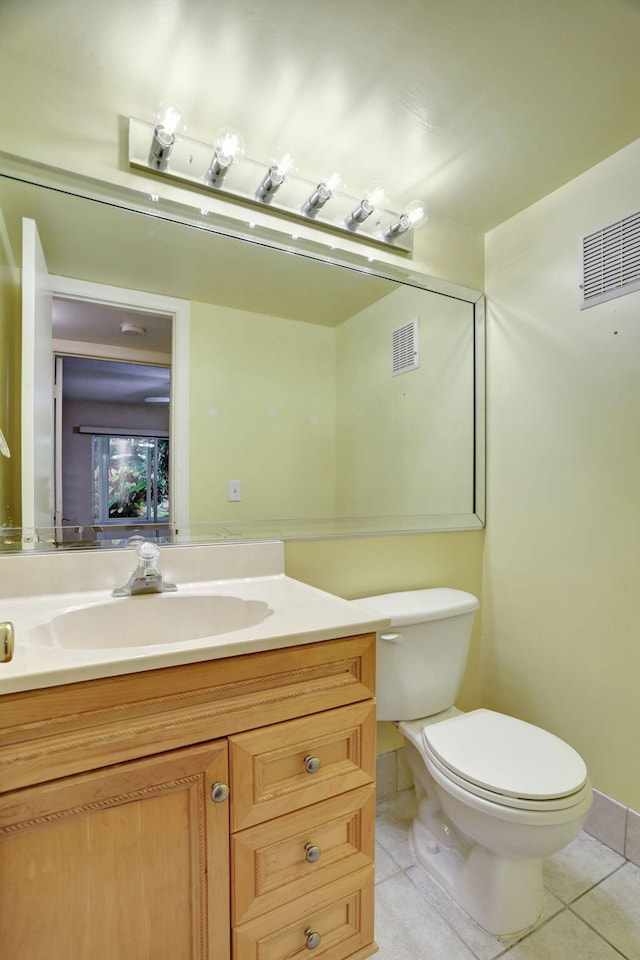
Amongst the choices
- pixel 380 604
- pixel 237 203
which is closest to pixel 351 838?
pixel 380 604

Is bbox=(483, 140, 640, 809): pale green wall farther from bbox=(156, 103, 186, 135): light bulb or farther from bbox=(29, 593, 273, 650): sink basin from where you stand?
bbox=(156, 103, 186, 135): light bulb

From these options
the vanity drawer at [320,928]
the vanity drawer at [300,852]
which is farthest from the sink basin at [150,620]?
the vanity drawer at [320,928]

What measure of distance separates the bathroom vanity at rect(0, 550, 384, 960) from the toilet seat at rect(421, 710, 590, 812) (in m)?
0.29

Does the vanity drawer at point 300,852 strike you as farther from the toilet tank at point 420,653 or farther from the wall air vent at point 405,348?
the wall air vent at point 405,348

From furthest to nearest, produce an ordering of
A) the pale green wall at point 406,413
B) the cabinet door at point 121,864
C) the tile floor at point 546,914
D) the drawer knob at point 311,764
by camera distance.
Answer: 1. the pale green wall at point 406,413
2. the tile floor at point 546,914
3. the drawer knob at point 311,764
4. the cabinet door at point 121,864

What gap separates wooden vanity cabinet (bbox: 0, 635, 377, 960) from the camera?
694 millimetres

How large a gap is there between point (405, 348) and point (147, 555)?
123cm

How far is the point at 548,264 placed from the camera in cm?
162

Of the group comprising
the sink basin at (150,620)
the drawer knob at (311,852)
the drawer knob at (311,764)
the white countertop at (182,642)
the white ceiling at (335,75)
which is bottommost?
the drawer knob at (311,852)

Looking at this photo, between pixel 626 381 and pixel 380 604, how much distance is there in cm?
101

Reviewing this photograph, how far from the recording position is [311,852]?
0.92 meters

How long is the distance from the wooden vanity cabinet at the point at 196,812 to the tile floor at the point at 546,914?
0.23 meters

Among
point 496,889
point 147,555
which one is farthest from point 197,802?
point 496,889

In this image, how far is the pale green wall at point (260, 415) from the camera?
1.39m
